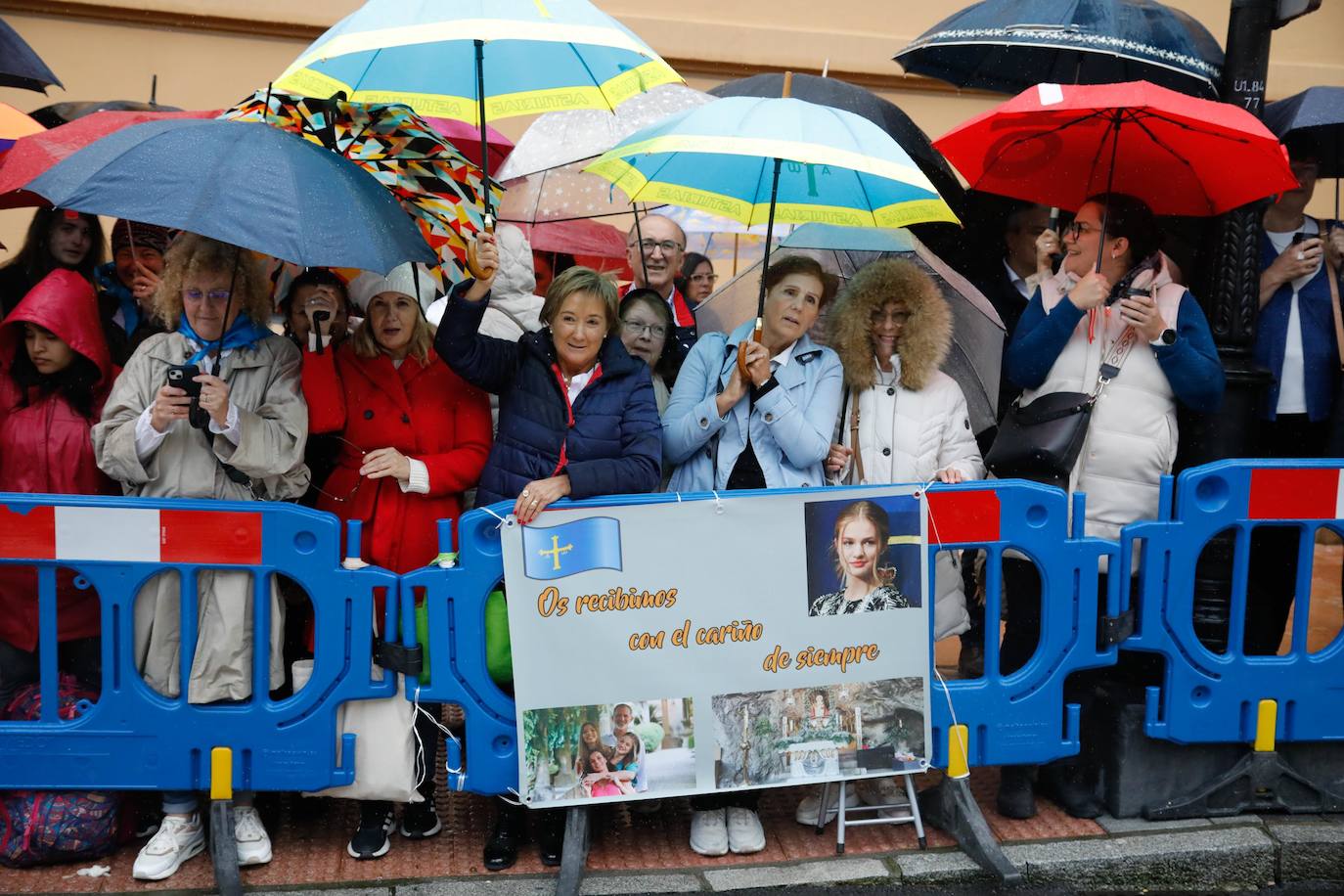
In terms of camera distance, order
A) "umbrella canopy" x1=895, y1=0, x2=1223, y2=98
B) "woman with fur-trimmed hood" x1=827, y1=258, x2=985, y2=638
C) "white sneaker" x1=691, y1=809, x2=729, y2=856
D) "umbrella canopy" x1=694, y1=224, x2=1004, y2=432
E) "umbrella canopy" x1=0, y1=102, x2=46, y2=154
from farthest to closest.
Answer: "umbrella canopy" x1=694, y1=224, x2=1004, y2=432, "umbrella canopy" x1=0, y1=102, x2=46, y2=154, "umbrella canopy" x1=895, y1=0, x2=1223, y2=98, "woman with fur-trimmed hood" x1=827, y1=258, x2=985, y2=638, "white sneaker" x1=691, y1=809, x2=729, y2=856

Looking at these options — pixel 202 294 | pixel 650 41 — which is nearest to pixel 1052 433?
pixel 202 294

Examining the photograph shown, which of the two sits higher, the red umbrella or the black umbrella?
the black umbrella

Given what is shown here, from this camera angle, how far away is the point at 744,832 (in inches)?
184

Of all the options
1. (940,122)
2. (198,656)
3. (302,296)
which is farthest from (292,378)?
(940,122)

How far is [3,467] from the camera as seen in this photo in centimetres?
462

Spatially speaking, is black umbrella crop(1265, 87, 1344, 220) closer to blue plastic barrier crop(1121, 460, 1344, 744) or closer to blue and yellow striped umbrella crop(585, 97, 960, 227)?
blue plastic barrier crop(1121, 460, 1344, 744)

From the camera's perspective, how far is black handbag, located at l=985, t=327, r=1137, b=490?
4840 millimetres

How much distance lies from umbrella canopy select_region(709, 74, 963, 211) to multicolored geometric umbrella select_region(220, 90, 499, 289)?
4.33 ft

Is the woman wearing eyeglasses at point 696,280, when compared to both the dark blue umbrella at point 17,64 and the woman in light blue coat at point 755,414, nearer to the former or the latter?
the woman in light blue coat at point 755,414

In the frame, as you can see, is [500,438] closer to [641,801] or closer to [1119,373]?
[641,801]

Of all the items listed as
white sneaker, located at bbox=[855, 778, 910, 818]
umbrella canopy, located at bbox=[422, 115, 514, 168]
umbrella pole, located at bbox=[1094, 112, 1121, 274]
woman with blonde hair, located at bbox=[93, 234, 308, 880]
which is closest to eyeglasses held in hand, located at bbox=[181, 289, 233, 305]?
woman with blonde hair, located at bbox=[93, 234, 308, 880]

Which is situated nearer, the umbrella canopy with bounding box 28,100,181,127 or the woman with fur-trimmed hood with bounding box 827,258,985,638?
the woman with fur-trimmed hood with bounding box 827,258,985,638

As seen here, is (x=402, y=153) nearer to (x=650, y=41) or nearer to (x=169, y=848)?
(x=169, y=848)

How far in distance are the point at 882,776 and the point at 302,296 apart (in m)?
2.81
